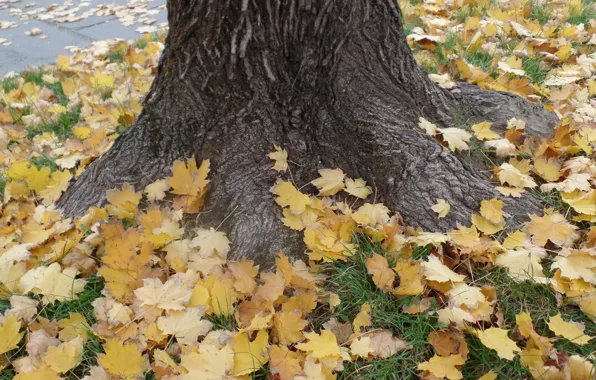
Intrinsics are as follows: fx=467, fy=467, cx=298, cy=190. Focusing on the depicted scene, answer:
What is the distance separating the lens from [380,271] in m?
1.67

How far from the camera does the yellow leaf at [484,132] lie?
86.1 inches

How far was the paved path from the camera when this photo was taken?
15.6ft

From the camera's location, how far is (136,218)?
1993 millimetres

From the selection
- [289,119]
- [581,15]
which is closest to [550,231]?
[289,119]

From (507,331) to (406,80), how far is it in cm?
116

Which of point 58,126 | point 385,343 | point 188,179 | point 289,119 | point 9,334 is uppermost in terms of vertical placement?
point 289,119

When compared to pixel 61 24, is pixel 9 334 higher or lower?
lower

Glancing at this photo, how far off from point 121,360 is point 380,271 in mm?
914

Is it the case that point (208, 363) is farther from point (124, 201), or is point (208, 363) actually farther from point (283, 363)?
point (124, 201)

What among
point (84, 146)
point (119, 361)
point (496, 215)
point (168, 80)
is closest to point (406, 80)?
point (496, 215)

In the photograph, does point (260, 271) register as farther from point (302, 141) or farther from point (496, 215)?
point (496, 215)

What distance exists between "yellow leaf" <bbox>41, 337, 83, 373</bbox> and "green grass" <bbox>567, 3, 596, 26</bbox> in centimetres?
409

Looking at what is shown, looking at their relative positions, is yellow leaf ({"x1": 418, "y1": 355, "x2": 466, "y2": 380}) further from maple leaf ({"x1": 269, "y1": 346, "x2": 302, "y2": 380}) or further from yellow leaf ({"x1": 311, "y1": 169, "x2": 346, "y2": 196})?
yellow leaf ({"x1": 311, "y1": 169, "x2": 346, "y2": 196})

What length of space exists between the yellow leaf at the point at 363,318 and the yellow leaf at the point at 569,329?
569 mm
